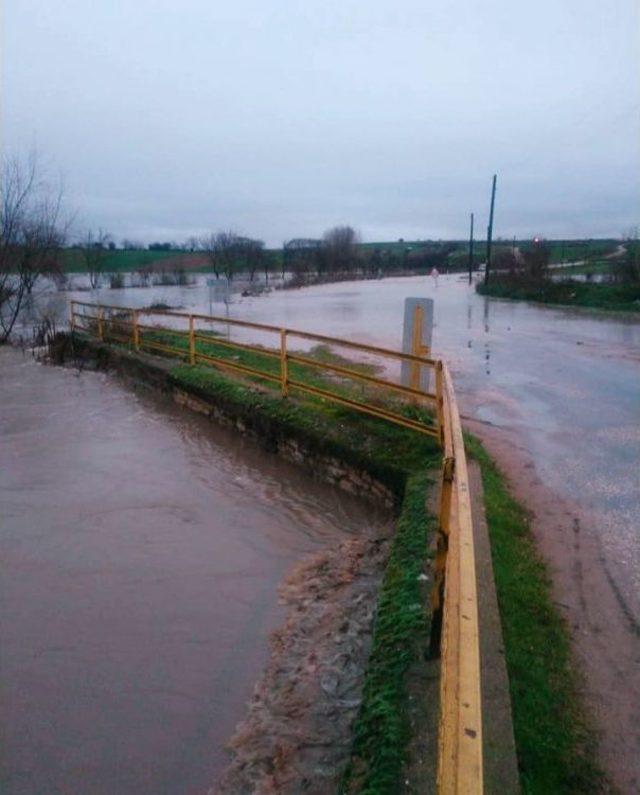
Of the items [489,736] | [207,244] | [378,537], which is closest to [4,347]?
[378,537]

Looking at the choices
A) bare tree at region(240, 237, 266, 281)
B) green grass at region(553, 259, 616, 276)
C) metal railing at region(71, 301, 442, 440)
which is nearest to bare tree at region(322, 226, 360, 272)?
bare tree at region(240, 237, 266, 281)

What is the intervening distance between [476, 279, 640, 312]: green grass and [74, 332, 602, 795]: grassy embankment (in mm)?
21547

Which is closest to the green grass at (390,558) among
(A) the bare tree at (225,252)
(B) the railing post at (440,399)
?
(B) the railing post at (440,399)

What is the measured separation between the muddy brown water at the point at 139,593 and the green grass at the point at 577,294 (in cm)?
2197

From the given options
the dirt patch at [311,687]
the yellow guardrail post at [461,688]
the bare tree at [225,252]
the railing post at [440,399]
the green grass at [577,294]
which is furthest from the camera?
the bare tree at [225,252]

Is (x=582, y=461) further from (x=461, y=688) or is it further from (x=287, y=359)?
(x=461, y=688)

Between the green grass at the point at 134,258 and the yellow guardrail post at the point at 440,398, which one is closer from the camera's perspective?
the yellow guardrail post at the point at 440,398

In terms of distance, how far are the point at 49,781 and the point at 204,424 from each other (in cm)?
702

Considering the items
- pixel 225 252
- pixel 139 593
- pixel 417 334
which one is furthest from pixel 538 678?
pixel 225 252

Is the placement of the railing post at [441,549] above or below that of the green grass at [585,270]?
below

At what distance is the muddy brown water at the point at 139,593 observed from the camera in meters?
3.44

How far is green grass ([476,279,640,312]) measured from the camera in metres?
26.3

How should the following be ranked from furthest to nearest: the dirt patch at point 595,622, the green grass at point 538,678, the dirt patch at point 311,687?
the dirt patch at point 311,687
the dirt patch at point 595,622
the green grass at point 538,678

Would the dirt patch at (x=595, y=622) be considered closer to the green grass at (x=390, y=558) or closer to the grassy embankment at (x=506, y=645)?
the grassy embankment at (x=506, y=645)
